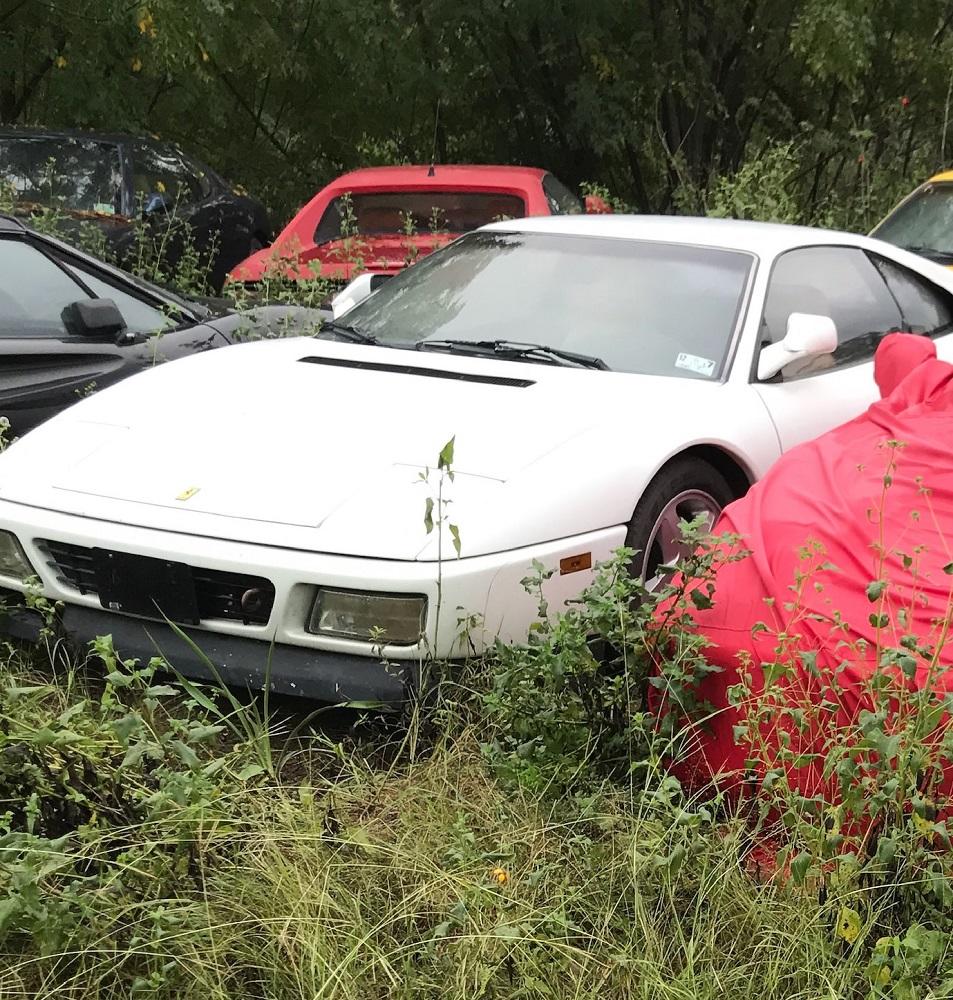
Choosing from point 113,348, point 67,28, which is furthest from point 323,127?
point 113,348

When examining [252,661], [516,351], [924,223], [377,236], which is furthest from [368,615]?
[924,223]

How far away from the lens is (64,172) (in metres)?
8.82

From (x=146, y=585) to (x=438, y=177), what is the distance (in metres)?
5.27

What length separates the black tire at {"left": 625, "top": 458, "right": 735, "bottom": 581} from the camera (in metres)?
3.65

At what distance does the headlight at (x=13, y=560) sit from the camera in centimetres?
358

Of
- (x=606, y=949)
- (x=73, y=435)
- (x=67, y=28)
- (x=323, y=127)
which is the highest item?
(x=67, y=28)

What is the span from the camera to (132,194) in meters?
8.95

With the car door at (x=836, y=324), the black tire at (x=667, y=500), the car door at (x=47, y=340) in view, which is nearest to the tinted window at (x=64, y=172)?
the car door at (x=47, y=340)

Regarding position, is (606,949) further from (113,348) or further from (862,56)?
(862,56)

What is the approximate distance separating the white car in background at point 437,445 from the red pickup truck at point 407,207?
8.60 ft

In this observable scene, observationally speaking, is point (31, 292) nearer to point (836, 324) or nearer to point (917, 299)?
point (836, 324)

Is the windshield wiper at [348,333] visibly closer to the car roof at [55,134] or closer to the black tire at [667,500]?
the black tire at [667,500]

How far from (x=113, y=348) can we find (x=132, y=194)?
4341 millimetres

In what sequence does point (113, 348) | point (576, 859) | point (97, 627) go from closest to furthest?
point (576, 859) < point (97, 627) < point (113, 348)
